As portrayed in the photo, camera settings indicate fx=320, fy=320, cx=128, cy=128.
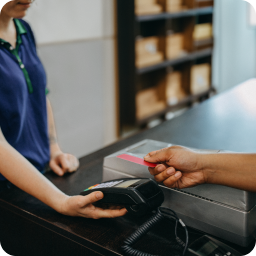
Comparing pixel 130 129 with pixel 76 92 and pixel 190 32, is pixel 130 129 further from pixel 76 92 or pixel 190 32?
pixel 190 32

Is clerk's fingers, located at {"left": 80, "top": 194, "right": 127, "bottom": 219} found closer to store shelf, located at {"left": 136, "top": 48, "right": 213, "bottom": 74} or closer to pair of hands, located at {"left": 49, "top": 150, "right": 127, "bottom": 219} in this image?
pair of hands, located at {"left": 49, "top": 150, "right": 127, "bottom": 219}

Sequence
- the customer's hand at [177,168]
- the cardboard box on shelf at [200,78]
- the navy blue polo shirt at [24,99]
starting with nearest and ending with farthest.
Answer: the customer's hand at [177,168]
the navy blue polo shirt at [24,99]
the cardboard box on shelf at [200,78]

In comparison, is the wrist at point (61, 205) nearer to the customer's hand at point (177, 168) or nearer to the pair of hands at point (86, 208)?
the pair of hands at point (86, 208)

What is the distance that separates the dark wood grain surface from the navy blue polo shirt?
0.17 metres

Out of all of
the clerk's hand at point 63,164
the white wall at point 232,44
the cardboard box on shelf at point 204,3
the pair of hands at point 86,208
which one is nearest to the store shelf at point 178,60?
the cardboard box on shelf at point 204,3

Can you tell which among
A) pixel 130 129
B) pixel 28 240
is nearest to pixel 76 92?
pixel 130 129

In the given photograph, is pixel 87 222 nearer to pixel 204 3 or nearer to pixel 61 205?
pixel 61 205

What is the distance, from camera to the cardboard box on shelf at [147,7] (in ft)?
10.4

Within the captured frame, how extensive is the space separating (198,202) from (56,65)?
219 centimetres

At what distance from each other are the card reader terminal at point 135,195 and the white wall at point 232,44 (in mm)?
4705

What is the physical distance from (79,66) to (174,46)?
1387 mm

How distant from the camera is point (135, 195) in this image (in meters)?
0.75

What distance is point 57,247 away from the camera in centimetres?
84

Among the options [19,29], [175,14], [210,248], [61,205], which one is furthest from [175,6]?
[210,248]
